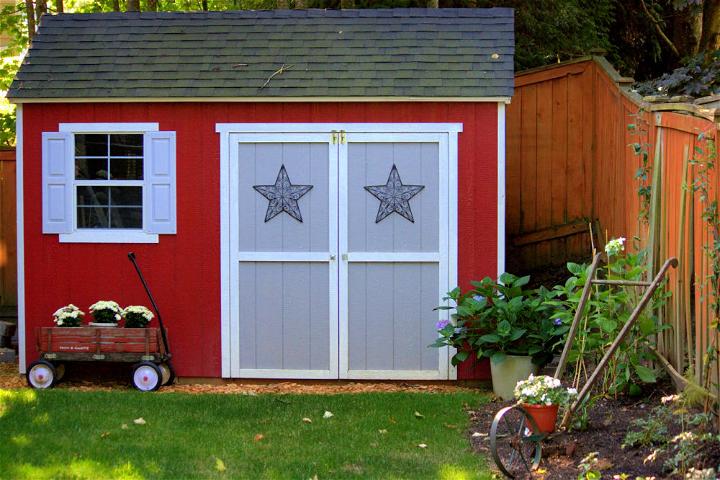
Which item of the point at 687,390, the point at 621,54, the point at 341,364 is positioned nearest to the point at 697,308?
the point at 687,390

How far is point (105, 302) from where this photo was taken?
8.12 meters

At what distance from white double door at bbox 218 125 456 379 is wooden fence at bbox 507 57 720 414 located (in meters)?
1.50

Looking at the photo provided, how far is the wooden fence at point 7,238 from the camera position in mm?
10500

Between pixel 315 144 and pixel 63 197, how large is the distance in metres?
2.14

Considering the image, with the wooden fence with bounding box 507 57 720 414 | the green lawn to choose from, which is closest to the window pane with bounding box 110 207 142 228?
the green lawn

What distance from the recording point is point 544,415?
5.48m

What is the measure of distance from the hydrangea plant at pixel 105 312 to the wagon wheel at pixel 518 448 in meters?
3.64

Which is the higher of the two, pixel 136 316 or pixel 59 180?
pixel 59 180

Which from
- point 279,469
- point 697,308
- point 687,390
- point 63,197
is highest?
point 63,197

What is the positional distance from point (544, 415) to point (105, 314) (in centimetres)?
404

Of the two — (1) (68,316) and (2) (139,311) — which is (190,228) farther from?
(1) (68,316)

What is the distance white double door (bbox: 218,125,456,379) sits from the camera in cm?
809

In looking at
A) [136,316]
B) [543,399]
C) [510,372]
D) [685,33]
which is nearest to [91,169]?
[136,316]

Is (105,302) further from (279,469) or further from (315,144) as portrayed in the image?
(279,469)
